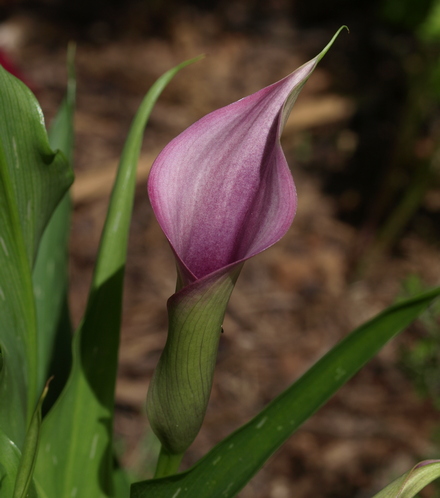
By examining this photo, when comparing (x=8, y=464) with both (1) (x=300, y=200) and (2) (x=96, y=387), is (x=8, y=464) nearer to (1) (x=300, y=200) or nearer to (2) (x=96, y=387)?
(2) (x=96, y=387)

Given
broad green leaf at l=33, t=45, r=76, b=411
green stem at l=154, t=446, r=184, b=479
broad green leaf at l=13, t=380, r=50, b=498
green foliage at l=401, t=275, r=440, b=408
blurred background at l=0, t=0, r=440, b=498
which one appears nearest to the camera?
broad green leaf at l=13, t=380, r=50, b=498

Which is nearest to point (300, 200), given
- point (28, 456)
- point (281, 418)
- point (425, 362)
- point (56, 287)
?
point (425, 362)

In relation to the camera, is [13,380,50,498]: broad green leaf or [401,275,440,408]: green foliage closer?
[13,380,50,498]: broad green leaf

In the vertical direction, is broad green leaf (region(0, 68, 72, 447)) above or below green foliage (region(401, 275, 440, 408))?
above

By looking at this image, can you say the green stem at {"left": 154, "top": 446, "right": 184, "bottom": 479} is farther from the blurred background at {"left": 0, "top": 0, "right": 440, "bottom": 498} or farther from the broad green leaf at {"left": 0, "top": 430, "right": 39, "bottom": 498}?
the blurred background at {"left": 0, "top": 0, "right": 440, "bottom": 498}

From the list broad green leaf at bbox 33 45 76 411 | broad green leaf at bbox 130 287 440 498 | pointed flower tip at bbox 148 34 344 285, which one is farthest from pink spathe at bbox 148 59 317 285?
broad green leaf at bbox 33 45 76 411

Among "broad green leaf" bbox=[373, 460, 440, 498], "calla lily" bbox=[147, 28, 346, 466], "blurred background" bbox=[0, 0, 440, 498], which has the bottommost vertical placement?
"blurred background" bbox=[0, 0, 440, 498]
